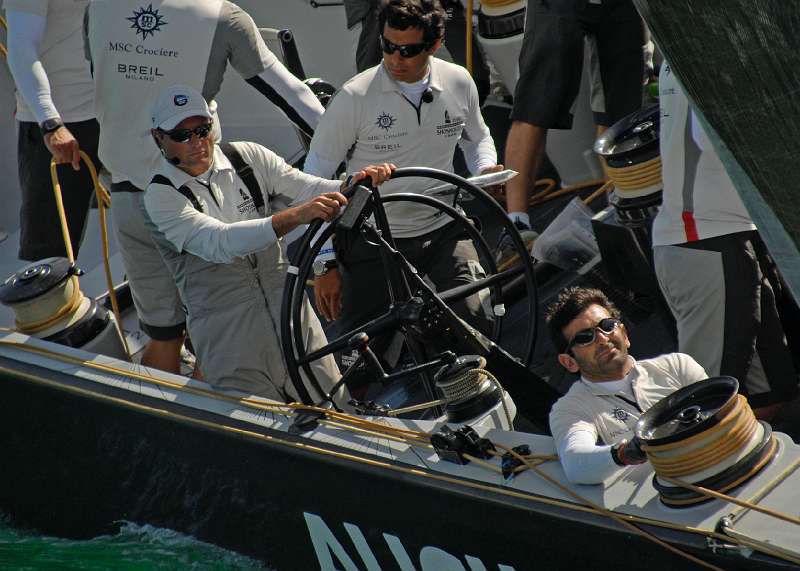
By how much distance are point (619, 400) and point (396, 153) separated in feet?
4.74

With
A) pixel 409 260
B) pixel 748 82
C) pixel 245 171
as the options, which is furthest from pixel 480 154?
pixel 748 82

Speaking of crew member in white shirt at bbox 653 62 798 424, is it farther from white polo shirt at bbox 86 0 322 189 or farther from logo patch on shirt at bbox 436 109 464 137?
white polo shirt at bbox 86 0 322 189

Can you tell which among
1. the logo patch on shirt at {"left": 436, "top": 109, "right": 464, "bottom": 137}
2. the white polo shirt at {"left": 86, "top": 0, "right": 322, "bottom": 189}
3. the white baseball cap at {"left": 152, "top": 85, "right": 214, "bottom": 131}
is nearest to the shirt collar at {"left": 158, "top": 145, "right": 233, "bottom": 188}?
the white baseball cap at {"left": 152, "top": 85, "right": 214, "bottom": 131}

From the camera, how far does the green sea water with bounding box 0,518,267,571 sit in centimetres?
408

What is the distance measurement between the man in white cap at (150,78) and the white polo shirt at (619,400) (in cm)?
173

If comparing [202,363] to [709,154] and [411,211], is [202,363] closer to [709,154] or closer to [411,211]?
[411,211]

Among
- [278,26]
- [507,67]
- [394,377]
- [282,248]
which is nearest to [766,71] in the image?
[394,377]

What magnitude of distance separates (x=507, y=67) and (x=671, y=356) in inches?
107

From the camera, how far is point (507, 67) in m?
5.86

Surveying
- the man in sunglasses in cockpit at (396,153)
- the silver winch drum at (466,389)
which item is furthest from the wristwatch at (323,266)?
the silver winch drum at (466,389)

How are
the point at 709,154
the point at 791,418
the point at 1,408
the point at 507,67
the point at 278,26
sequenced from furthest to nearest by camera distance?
the point at 278,26 < the point at 507,67 < the point at 1,408 < the point at 791,418 < the point at 709,154

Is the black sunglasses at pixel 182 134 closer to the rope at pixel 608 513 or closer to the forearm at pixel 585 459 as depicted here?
the rope at pixel 608 513

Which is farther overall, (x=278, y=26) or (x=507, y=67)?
(x=278, y=26)

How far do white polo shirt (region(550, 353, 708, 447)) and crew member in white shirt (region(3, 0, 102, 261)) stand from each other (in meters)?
2.20
